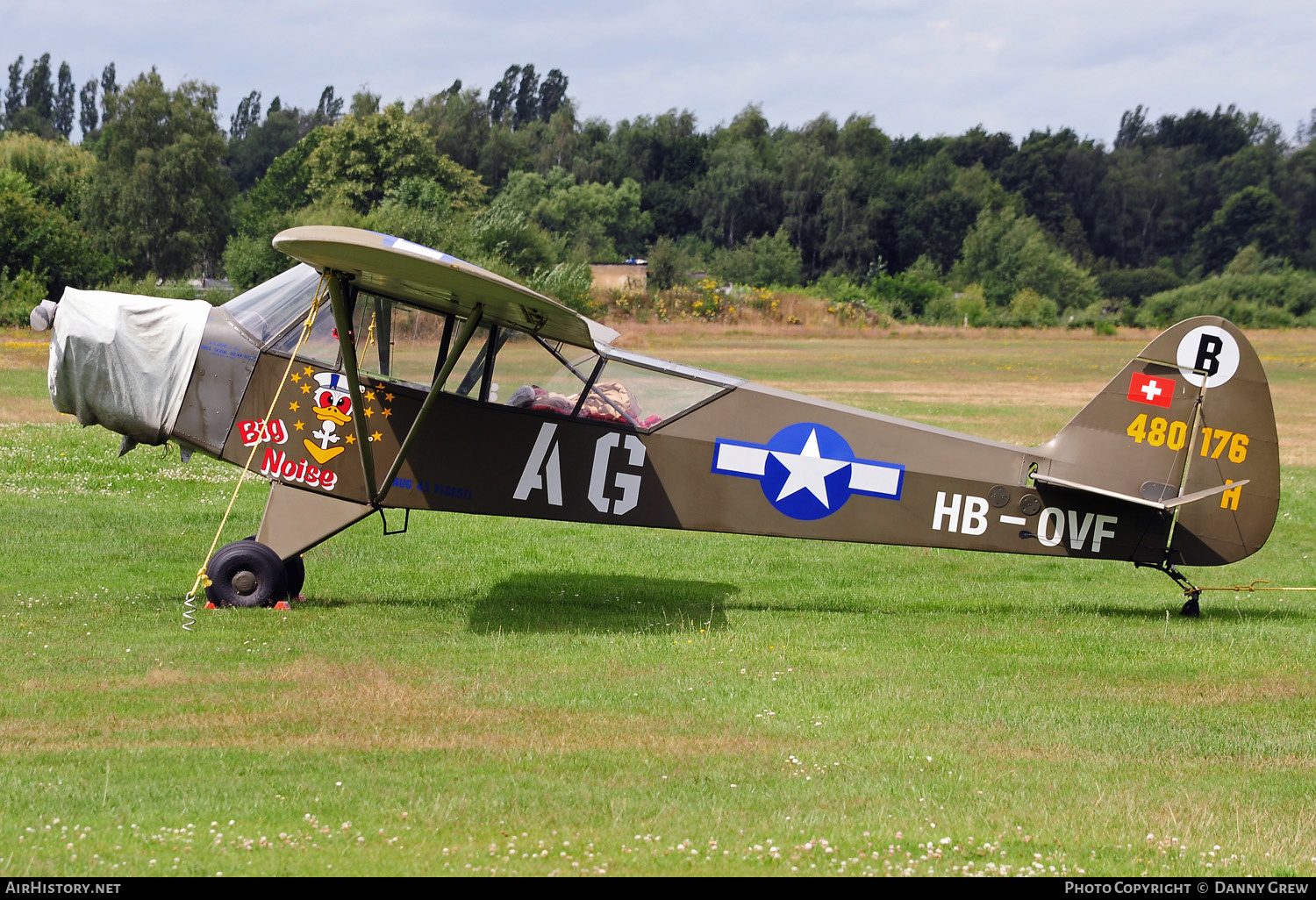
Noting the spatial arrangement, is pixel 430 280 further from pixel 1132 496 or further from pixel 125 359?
pixel 1132 496

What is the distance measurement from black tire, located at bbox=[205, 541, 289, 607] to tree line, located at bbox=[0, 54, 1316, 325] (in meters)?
41.6

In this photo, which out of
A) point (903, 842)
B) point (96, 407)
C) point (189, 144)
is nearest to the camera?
point (903, 842)

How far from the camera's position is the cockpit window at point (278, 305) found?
348 inches

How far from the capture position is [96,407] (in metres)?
8.44

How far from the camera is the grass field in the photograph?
4805mm

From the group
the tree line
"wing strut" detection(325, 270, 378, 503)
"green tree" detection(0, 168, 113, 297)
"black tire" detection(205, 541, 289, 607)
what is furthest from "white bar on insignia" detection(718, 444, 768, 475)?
"green tree" detection(0, 168, 113, 297)

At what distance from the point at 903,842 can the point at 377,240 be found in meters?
4.46

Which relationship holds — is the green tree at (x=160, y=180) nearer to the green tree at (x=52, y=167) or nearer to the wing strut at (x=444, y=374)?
the green tree at (x=52, y=167)

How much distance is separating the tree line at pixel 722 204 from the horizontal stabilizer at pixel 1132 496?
42.8 m

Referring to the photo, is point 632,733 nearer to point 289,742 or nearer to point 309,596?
point 289,742

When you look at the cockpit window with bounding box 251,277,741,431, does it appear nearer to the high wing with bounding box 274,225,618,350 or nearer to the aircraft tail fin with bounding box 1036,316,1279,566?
the high wing with bounding box 274,225,618,350

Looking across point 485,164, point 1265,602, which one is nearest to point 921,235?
point 485,164

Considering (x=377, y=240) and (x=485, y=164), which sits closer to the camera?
(x=377, y=240)

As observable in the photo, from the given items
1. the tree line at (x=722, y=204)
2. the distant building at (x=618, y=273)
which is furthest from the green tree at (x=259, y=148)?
the distant building at (x=618, y=273)
